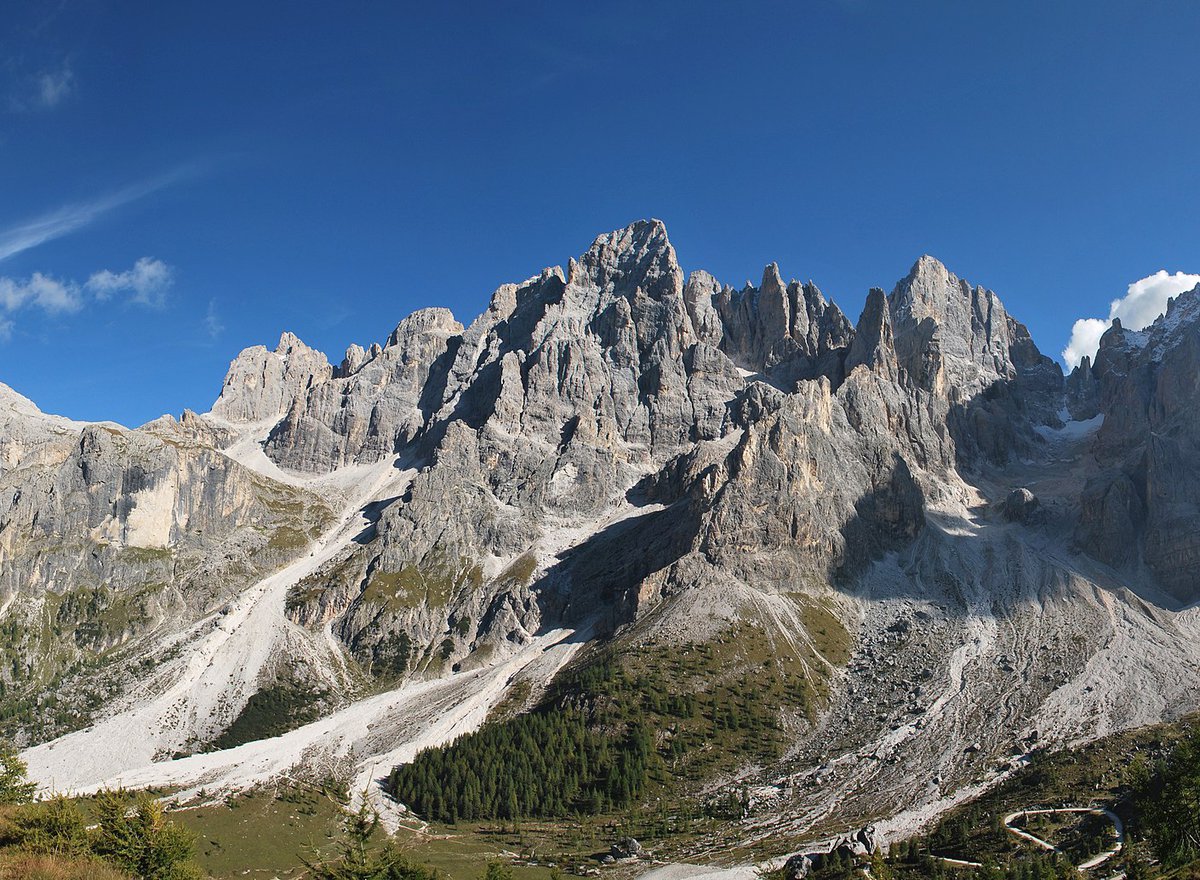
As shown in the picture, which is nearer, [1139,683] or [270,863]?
[270,863]

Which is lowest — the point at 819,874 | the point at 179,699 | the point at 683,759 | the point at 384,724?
the point at 819,874

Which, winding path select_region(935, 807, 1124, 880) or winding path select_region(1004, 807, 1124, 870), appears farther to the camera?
winding path select_region(935, 807, 1124, 880)

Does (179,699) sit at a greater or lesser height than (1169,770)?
greater

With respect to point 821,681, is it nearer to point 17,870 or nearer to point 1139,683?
point 1139,683

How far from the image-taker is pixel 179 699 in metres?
192

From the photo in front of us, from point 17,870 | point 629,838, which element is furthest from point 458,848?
point 17,870

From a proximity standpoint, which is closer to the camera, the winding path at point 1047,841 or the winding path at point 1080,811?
the winding path at point 1080,811

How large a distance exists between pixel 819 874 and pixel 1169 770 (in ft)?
132

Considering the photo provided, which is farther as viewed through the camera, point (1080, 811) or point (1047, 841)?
point (1080, 811)

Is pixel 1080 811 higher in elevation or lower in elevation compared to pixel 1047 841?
higher

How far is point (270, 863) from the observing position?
112 metres

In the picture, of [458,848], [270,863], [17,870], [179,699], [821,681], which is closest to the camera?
[17,870]

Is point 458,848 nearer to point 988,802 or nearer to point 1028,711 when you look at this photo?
point 988,802

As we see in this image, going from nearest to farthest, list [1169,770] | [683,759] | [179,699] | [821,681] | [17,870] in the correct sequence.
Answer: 1. [17,870]
2. [1169,770]
3. [683,759]
4. [821,681]
5. [179,699]
